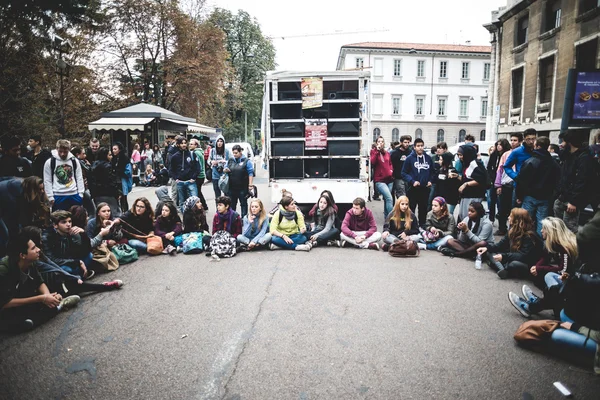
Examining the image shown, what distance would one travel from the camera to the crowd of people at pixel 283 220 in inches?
180

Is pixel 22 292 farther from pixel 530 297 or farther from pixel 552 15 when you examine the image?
pixel 552 15

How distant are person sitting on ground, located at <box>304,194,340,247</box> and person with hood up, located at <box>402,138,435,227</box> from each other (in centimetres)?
220

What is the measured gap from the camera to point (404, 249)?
7.36 m

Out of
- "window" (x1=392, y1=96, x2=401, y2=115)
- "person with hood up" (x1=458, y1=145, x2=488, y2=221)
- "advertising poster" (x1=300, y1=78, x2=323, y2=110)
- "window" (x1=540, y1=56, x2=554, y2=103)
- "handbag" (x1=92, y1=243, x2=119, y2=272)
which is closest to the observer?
"handbag" (x1=92, y1=243, x2=119, y2=272)

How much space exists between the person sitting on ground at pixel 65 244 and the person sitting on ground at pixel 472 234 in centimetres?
598

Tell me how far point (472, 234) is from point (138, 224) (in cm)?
605

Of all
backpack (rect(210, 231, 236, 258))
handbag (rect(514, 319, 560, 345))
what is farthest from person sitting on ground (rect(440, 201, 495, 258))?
backpack (rect(210, 231, 236, 258))

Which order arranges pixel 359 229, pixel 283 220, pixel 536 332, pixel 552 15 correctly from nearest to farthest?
pixel 536 332 < pixel 283 220 < pixel 359 229 < pixel 552 15

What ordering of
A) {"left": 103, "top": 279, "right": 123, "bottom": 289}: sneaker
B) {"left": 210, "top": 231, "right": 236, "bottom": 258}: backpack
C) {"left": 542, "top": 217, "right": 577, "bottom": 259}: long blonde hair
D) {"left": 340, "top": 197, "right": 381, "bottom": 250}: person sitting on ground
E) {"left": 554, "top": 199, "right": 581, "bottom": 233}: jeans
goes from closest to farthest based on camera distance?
{"left": 542, "top": 217, "right": 577, "bottom": 259}: long blonde hair < {"left": 103, "top": 279, "right": 123, "bottom": 289}: sneaker < {"left": 554, "top": 199, "right": 581, "bottom": 233}: jeans < {"left": 210, "top": 231, "right": 236, "bottom": 258}: backpack < {"left": 340, "top": 197, "right": 381, "bottom": 250}: person sitting on ground

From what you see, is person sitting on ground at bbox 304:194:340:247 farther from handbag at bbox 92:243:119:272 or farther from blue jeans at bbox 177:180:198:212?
handbag at bbox 92:243:119:272

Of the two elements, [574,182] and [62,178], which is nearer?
[574,182]

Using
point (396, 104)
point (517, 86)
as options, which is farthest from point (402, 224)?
point (396, 104)

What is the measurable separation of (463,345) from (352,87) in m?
7.49

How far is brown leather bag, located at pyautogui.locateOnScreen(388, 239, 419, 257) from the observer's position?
7.37 metres
